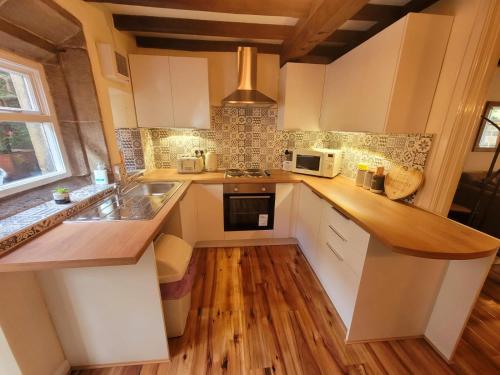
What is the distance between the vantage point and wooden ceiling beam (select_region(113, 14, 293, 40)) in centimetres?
185

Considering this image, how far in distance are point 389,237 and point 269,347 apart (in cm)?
105

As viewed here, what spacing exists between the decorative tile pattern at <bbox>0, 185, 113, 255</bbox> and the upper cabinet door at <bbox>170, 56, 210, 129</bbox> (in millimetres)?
1156

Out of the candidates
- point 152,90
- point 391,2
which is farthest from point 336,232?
point 152,90

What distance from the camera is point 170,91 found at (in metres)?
2.16

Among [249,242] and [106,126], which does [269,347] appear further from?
[106,126]

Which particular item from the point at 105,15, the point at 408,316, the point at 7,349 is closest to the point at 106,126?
the point at 105,15

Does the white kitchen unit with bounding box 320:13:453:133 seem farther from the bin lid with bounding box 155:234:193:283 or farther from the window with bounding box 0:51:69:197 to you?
the window with bounding box 0:51:69:197

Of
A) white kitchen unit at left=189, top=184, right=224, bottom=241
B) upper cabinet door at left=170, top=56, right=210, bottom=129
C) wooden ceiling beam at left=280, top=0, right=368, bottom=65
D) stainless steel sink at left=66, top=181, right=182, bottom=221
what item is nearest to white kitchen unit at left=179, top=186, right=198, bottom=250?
white kitchen unit at left=189, top=184, right=224, bottom=241

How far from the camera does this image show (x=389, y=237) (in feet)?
3.60

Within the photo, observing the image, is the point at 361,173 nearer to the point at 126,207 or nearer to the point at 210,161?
the point at 210,161

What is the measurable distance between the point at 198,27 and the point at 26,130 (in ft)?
5.11

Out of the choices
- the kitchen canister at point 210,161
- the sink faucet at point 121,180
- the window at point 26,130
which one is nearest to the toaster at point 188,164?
the kitchen canister at point 210,161

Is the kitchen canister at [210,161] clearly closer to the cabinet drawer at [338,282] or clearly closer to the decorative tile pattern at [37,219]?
the decorative tile pattern at [37,219]

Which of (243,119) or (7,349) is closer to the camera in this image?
(7,349)
